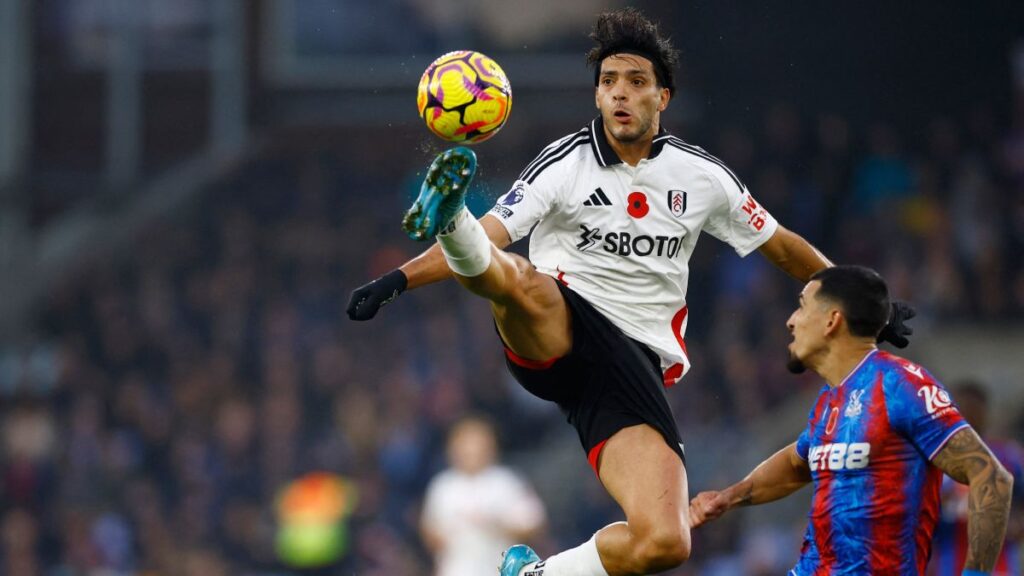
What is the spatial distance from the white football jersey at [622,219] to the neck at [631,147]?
0.03 m

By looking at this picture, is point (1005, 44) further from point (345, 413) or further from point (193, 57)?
point (193, 57)

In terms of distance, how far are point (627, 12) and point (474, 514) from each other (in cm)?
426

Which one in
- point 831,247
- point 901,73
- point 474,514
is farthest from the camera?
point 901,73

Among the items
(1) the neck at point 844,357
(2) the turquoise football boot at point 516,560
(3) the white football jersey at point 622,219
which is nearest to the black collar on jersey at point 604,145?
(3) the white football jersey at point 622,219

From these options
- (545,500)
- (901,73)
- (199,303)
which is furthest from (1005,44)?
(199,303)

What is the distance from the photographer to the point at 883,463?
449 cm

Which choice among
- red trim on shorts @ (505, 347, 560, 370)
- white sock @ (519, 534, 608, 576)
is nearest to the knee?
white sock @ (519, 534, 608, 576)

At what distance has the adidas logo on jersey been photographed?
541 cm

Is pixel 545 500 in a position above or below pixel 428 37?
below

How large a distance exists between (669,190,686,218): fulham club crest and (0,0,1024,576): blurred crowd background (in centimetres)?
529

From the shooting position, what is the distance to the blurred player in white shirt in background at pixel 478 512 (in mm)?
9031

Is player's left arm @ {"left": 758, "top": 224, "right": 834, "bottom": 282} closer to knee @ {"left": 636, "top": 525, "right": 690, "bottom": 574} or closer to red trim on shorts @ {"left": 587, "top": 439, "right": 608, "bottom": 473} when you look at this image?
red trim on shorts @ {"left": 587, "top": 439, "right": 608, "bottom": 473}

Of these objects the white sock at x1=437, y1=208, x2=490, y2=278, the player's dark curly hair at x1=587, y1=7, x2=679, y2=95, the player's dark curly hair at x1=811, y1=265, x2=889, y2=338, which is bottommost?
the player's dark curly hair at x1=811, y1=265, x2=889, y2=338

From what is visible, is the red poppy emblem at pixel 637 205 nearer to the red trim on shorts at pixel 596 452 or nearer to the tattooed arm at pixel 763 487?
the red trim on shorts at pixel 596 452
